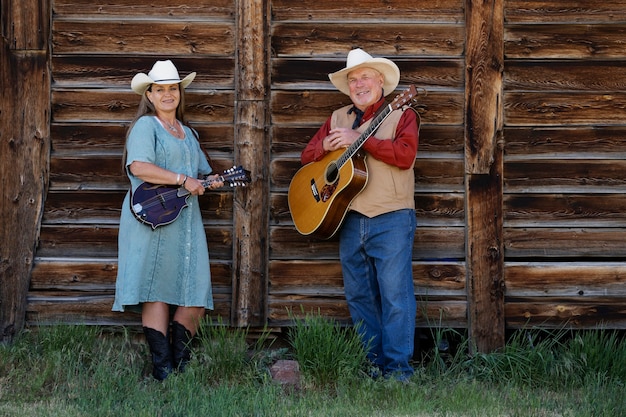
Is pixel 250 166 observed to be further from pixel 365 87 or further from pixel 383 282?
pixel 383 282

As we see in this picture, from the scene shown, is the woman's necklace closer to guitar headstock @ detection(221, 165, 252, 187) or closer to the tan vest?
guitar headstock @ detection(221, 165, 252, 187)

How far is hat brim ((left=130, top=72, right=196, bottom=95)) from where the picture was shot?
18.0ft

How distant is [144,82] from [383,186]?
1.66 m

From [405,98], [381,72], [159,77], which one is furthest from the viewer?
[381,72]

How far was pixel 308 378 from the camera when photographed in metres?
5.23

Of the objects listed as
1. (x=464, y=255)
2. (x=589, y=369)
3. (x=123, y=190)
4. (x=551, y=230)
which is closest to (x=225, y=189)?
(x=123, y=190)

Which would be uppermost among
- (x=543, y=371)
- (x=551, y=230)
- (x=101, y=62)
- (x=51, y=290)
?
(x=101, y=62)

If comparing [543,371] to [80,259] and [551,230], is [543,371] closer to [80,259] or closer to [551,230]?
[551,230]

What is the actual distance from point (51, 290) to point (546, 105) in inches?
143

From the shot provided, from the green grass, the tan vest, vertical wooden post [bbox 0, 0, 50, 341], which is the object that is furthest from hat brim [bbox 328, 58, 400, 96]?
vertical wooden post [bbox 0, 0, 50, 341]

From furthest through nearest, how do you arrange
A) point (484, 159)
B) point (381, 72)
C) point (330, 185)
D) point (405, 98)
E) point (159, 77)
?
point (484, 159) → point (381, 72) → point (159, 77) → point (330, 185) → point (405, 98)

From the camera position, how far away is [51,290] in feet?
19.5

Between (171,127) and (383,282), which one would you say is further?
(171,127)

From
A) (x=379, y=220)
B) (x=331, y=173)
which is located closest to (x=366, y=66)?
(x=331, y=173)
